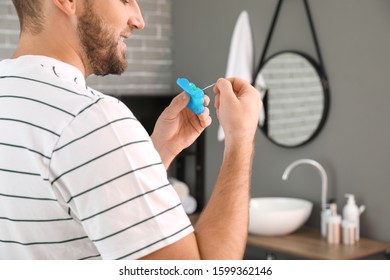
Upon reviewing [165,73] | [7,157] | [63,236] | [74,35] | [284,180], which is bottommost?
[284,180]

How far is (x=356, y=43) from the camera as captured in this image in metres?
2.87

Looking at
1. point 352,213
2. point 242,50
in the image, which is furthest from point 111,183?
point 242,50

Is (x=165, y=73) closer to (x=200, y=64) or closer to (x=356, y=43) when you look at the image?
(x=200, y=64)

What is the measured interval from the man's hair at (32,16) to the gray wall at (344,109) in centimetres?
206

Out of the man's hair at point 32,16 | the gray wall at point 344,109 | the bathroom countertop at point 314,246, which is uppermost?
the man's hair at point 32,16

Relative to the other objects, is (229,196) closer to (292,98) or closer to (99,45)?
(99,45)

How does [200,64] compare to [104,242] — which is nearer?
[104,242]

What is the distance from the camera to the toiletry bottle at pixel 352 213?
275 centimetres

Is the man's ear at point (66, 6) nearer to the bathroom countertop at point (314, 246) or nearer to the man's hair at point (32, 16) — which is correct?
the man's hair at point (32, 16)

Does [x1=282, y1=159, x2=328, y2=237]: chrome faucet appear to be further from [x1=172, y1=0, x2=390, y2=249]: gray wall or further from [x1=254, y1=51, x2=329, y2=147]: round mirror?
[x1=254, y1=51, x2=329, y2=147]: round mirror

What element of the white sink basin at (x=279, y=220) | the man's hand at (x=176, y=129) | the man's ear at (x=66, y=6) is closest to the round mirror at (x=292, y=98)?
the white sink basin at (x=279, y=220)

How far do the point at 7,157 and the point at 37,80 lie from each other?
11cm

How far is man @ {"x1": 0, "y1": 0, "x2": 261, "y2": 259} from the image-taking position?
813 millimetres
